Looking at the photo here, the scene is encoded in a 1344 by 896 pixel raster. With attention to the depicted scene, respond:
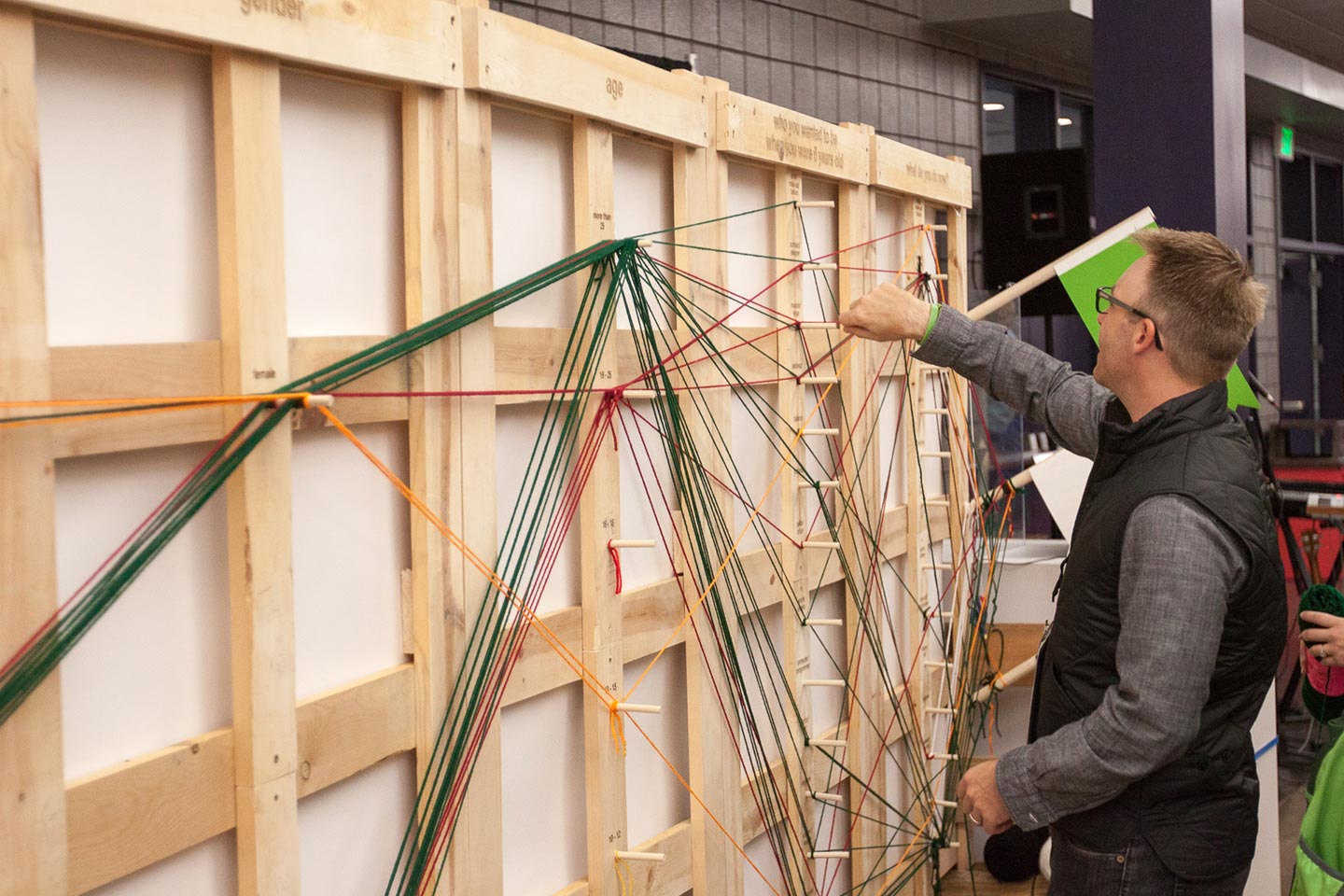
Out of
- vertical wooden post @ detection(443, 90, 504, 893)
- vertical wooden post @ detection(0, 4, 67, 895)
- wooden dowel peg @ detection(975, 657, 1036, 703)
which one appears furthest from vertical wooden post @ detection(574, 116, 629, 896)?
wooden dowel peg @ detection(975, 657, 1036, 703)

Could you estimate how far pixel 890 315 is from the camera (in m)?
2.51

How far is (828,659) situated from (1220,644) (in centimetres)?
125

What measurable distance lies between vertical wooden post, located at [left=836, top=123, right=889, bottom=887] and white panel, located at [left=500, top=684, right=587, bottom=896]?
1.10 m

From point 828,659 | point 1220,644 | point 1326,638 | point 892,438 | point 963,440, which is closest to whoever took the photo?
point 1220,644

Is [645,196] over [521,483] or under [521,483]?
over

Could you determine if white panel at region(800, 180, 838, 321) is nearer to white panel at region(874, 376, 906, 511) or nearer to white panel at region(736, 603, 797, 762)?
white panel at region(874, 376, 906, 511)

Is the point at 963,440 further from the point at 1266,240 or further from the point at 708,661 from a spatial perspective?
the point at 1266,240

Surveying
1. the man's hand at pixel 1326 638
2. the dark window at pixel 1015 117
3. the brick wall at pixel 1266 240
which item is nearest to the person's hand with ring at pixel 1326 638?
the man's hand at pixel 1326 638

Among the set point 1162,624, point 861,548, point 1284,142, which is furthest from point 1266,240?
point 1162,624

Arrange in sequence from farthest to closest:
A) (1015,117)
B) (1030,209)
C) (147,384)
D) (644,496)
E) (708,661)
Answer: (1015,117)
(1030,209)
(708,661)
(644,496)
(147,384)

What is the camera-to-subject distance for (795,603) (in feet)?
9.32

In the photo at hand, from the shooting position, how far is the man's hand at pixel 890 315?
2.50 m

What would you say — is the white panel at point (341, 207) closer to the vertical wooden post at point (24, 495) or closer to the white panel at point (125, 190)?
the white panel at point (125, 190)

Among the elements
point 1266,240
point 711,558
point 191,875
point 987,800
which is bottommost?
point 987,800
